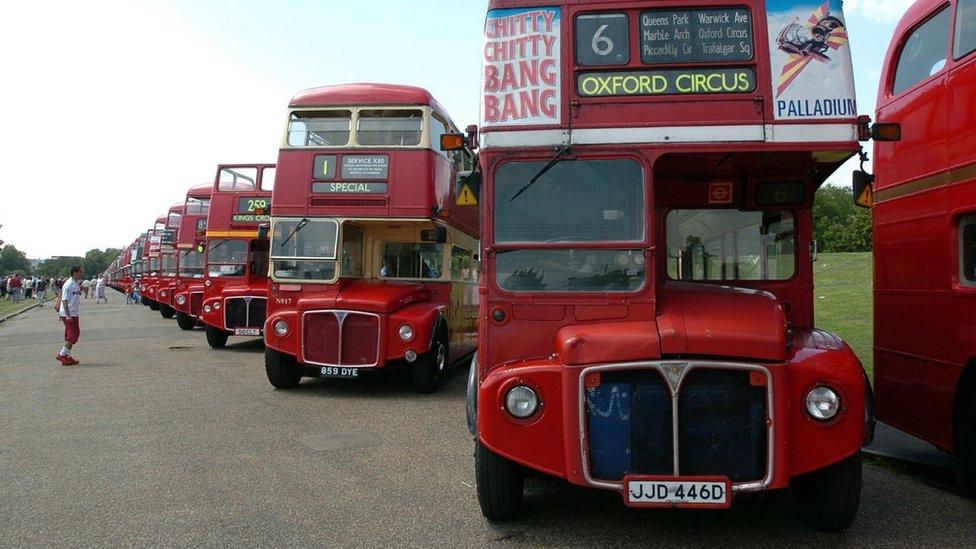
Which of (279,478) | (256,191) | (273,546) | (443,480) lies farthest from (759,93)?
(256,191)

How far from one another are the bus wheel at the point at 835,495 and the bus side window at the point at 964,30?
3.17m

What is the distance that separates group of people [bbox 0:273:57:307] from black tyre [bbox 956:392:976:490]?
152 ft

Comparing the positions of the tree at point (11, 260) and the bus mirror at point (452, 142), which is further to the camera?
the tree at point (11, 260)

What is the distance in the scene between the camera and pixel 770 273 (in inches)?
224

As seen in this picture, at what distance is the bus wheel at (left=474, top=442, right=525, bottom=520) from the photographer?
14.4 ft

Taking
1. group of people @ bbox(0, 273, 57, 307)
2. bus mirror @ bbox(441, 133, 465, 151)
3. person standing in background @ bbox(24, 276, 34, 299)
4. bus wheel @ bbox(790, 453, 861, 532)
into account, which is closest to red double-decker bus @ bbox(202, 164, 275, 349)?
bus mirror @ bbox(441, 133, 465, 151)

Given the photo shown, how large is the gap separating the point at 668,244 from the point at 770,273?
77 centimetres

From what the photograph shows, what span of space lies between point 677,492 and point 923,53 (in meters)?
4.45

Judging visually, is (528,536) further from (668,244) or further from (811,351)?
(668,244)

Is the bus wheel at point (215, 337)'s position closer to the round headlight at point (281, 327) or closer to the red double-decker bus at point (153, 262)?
the round headlight at point (281, 327)

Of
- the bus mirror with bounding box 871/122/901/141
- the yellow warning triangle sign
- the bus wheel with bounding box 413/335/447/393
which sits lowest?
the bus wheel with bounding box 413/335/447/393

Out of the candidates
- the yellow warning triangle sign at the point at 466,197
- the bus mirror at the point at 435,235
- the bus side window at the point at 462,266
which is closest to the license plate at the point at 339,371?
the bus mirror at the point at 435,235

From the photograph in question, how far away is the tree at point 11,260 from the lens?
402 ft

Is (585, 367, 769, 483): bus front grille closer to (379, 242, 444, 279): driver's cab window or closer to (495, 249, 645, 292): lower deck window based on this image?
(495, 249, 645, 292): lower deck window
